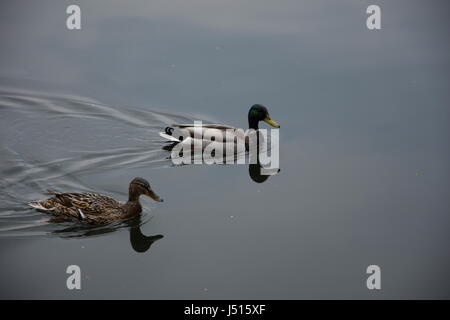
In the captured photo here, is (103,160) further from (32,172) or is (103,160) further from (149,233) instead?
→ (149,233)

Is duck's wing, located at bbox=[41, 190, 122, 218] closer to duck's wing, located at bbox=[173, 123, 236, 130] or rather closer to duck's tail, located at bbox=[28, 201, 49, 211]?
duck's tail, located at bbox=[28, 201, 49, 211]

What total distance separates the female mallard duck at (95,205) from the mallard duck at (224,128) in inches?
103

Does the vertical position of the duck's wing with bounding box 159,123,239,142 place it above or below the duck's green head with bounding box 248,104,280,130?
below

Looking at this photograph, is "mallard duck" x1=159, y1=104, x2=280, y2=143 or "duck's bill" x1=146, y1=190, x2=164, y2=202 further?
"mallard duck" x1=159, y1=104, x2=280, y2=143

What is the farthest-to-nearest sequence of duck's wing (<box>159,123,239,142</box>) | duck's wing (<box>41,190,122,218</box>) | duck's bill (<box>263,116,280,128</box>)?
duck's bill (<box>263,116,280,128</box>), duck's wing (<box>159,123,239,142</box>), duck's wing (<box>41,190,122,218</box>)

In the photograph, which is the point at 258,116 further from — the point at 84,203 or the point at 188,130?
the point at 84,203

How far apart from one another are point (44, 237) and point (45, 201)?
0.80 m

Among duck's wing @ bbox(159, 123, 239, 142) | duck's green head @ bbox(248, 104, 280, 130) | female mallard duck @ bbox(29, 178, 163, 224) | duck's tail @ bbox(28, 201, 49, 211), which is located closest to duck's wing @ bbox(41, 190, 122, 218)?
female mallard duck @ bbox(29, 178, 163, 224)

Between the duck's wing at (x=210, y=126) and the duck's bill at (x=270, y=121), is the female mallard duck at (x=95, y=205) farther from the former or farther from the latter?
the duck's bill at (x=270, y=121)

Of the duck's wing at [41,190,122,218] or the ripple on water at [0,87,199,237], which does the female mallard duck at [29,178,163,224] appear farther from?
the ripple on water at [0,87,199,237]

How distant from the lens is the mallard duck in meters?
12.5

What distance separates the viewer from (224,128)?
12500 millimetres

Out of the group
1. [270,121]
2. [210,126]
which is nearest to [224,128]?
[210,126]

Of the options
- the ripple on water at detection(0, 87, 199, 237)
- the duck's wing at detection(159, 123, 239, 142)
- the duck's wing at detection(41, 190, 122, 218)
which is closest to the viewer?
the duck's wing at detection(41, 190, 122, 218)
